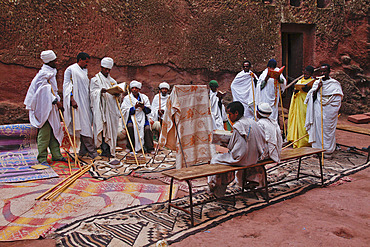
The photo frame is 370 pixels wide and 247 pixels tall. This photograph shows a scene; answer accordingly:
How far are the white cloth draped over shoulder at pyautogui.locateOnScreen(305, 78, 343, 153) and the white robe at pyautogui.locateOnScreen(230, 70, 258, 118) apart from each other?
212cm

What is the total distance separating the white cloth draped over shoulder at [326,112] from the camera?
24.5ft

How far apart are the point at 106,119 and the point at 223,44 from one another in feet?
21.8

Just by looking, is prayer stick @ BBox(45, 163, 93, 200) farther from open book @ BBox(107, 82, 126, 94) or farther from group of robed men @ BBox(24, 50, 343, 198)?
open book @ BBox(107, 82, 126, 94)

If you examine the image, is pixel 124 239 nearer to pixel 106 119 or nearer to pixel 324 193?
pixel 324 193

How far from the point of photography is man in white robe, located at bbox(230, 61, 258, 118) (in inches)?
378

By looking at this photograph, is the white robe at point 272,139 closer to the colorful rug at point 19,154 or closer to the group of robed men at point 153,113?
the group of robed men at point 153,113

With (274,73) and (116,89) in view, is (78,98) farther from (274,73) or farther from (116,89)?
(274,73)

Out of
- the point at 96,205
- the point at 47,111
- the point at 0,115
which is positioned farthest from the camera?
the point at 0,115

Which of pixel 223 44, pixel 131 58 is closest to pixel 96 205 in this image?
pixel 131 58

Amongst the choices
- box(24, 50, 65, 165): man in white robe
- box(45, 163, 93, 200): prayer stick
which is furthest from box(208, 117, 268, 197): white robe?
box(24, 50, 65, 165): man in white robe

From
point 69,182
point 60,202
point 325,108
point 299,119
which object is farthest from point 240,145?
point 299,119

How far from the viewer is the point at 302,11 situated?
13156 millimetres

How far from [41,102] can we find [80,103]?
0.92 m

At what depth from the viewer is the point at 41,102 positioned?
20.0ft
